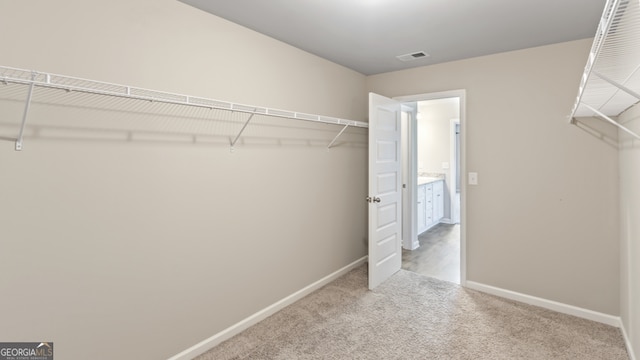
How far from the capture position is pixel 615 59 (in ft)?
4.28

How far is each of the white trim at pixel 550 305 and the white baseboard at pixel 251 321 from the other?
1425 millimetres

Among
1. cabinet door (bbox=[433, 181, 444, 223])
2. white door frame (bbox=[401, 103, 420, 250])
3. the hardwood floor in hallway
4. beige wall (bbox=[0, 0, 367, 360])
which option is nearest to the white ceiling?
beige wall (bbox=[0, 0, 367, 360])

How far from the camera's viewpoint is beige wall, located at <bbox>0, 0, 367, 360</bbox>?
1.49 m

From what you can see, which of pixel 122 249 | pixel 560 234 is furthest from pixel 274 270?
pixel 560 234

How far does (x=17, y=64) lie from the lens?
1.44 meters

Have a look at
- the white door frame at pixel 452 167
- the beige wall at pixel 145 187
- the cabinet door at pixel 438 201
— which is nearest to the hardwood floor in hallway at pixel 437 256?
the cabinet door at pixel 438 201

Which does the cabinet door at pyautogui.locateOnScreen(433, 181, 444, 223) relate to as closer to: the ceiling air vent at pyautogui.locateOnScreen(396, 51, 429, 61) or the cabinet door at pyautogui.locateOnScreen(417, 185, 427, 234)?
the cabinet door at pyautogui.locateOnScreen(417, 185, 427, 234)

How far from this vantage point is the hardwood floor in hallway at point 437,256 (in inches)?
144

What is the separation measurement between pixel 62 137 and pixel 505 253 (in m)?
3.46

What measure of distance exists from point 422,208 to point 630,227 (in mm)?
3222

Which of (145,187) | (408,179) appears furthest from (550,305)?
(145,187)

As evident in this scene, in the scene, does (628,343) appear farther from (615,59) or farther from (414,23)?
(414,23)

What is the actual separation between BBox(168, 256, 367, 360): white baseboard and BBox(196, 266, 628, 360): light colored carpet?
43 mm

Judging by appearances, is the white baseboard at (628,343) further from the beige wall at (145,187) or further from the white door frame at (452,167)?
the white door frame at (452,167)
